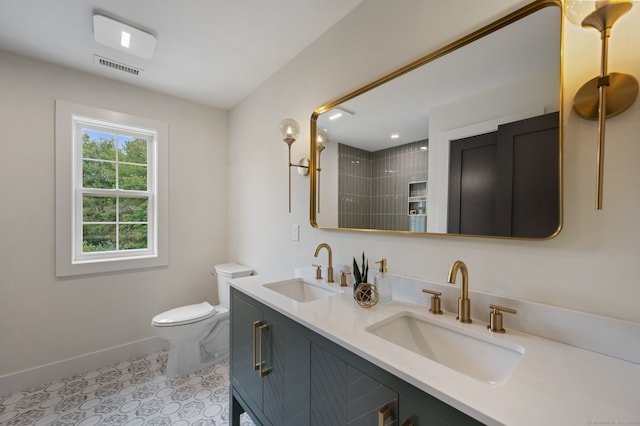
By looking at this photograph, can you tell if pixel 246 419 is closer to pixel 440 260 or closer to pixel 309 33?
pixel 440 260

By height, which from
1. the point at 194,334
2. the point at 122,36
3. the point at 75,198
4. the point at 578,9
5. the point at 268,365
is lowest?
the point at 194,334

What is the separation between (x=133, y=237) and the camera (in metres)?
2.48

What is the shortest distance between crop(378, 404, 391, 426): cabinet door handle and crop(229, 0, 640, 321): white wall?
0.59 metres

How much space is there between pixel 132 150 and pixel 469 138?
2.76 meters

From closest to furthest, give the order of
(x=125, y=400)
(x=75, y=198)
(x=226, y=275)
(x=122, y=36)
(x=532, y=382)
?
(x=532, y=382), (x=122, y=36), (x=125, y=400), (x=75, y=198), (x=226, y=275)

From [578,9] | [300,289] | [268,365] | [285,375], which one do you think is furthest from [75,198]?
[578,9]

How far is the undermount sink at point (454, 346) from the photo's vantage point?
0.83m

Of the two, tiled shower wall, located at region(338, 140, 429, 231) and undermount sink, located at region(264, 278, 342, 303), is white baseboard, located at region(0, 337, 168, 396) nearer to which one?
undermount sink, located at region(264, 278, 342, 303)

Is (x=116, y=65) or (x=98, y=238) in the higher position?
(x=116, y=65)

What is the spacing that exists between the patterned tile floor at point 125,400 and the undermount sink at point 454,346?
4.20ft

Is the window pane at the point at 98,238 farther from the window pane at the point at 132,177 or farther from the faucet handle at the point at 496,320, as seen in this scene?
the faucet handle at the point at 496,320

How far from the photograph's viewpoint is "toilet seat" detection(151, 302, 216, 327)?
198 centimetres

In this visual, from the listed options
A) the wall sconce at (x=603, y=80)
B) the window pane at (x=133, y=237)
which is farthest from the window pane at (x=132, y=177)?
the wall sconce at (x=603, y=80)

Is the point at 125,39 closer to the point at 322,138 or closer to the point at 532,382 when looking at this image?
the point at 322,138
